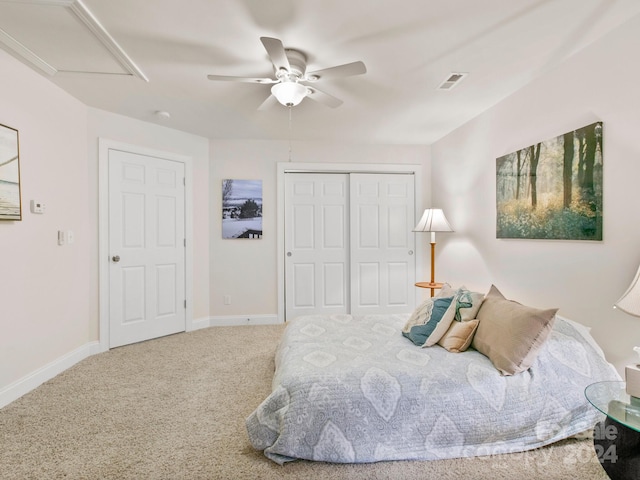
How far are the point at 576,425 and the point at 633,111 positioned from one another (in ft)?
5.65

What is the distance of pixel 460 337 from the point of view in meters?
1.95

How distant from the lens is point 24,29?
1.82 metres

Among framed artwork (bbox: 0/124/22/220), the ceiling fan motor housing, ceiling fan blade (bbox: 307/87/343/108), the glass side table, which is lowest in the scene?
the glass side table

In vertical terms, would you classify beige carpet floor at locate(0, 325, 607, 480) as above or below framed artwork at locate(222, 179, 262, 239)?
below

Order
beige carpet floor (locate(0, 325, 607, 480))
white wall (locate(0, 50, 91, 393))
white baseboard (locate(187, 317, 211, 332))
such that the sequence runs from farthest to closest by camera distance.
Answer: white baseboard (locate(187, 317, 211, 332)), white wall (locate(0, 50, 91, 393)), beige carpet floor (locate(0, 325, 607, 480))

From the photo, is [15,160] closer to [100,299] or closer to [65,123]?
[65,123]

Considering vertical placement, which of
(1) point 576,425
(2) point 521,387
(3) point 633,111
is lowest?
(1) point 576,425

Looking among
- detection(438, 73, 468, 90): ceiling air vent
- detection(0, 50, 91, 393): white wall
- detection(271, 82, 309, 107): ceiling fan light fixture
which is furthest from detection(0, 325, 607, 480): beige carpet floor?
detection(438, 73, 468, 90): ceiling air vent

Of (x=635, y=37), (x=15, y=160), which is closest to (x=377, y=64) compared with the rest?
(x=635, y=37)

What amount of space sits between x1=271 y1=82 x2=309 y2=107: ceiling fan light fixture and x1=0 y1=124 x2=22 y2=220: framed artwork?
6.01 feet

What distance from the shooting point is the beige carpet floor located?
1.50 meters

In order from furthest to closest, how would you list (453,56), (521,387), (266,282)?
(266,282), (453,56), (521,387)

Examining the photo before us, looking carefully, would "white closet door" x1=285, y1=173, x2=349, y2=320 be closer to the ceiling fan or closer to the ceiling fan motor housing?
the ceiling fan

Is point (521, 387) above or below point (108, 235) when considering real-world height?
below
